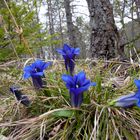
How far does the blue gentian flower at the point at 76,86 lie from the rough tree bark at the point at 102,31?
83.5 inches

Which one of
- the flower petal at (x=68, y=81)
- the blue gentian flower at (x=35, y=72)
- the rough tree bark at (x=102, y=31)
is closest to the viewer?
the flower petal at (x=68, y=81)

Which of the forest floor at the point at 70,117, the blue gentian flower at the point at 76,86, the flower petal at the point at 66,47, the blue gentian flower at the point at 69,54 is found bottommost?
the forest floor at the point at 70,117

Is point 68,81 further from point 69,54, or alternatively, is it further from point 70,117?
point 69,54

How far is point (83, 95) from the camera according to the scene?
1.35 m

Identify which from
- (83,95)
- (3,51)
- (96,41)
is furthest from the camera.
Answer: (3,51)

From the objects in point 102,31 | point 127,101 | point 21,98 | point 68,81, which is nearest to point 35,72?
point 21,98

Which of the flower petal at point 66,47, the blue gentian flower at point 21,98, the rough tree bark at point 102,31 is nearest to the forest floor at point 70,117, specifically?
the blue gentian flower at point 21,98

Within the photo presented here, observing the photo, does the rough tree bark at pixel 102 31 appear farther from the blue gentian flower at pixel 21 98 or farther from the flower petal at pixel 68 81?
the flower petal at pixel 68 81

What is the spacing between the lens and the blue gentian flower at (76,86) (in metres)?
1.24

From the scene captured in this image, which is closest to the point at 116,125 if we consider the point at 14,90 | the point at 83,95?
the point at 83,95

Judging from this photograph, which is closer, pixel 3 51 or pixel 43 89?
pixel 43 89

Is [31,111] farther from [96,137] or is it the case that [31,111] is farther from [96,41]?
[96,41]

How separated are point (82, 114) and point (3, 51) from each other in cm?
353

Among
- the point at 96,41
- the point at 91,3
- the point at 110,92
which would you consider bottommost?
the point at 110,92
